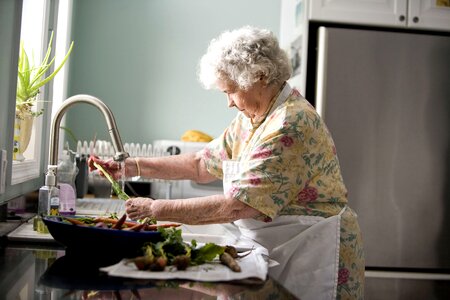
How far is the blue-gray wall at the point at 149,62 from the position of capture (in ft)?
10.6

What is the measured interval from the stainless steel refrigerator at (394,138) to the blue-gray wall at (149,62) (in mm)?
845

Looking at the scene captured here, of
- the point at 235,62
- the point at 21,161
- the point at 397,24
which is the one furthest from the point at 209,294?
the point at 397,24

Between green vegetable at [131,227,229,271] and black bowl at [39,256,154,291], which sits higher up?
green vegetable at [131,227,229,271]

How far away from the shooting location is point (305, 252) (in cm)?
154

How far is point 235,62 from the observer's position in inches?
62.4

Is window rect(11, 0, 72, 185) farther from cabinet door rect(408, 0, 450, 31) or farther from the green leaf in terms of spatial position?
cabinet door rect(408, 0, 450, 31)

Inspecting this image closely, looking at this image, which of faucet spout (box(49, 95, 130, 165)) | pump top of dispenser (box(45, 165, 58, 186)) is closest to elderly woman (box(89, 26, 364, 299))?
faucet spout (box(49, 95, 130, 165))

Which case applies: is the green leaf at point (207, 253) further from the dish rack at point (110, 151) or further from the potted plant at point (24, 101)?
the dish rack at point (110, 151)

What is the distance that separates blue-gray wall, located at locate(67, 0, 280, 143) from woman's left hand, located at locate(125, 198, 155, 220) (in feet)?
6.24

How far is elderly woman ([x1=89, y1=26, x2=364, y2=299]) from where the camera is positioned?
1388 mm

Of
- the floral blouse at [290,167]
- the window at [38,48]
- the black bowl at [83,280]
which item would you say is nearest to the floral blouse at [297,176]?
the floral blouse at [290,167]

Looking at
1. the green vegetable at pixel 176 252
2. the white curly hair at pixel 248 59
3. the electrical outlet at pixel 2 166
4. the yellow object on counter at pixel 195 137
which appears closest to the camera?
the green vegetable at pixel 176 252

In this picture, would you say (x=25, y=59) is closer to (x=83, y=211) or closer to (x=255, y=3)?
(x=83, y=211)

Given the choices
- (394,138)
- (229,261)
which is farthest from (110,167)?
(394,138)
